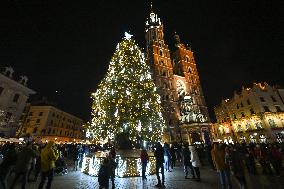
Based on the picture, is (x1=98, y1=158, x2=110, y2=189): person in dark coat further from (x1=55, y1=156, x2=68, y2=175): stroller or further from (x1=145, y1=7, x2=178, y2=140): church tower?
(x1=145, y1=7, x2=178, y2=140): church tower

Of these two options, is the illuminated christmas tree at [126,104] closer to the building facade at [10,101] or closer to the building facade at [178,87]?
the building facade at [10,101]

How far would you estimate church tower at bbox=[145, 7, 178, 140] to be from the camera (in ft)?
170

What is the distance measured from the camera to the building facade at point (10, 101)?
1126 inches

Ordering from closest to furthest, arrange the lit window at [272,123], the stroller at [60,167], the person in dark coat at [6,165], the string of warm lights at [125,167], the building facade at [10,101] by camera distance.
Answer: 1. the person in dark coat at [6,165]
2. the string of warm lights at [125,167]
3. the stroller at [60,167]
4. the building facade at [10,101]
5. the lit window at [272,123]

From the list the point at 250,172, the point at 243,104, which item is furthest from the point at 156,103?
the point at 243,104

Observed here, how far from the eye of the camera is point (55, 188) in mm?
8883

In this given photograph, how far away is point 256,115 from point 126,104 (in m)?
43.6

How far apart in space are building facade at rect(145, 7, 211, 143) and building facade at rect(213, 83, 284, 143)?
8.16 meters

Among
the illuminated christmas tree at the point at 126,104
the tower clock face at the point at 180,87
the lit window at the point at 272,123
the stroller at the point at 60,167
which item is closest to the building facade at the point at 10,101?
the illuminated christmas tree at the point at 126,104

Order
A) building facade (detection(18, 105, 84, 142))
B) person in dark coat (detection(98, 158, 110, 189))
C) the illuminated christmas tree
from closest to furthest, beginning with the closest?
person in dark coat (detection(98, 158, 110, 189))
the illuminated christmas tree
building facade (detection(18, 105, 84, 142))

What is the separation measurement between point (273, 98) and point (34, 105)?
2638 inches

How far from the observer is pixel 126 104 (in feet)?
53.2

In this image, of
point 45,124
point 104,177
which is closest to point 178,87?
point 45,124

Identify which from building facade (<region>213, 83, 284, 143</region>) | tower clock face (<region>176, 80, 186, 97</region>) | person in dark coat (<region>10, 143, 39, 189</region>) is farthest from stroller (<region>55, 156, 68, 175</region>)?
tower clock face (<region>176, 80, 186, 97</region>)
